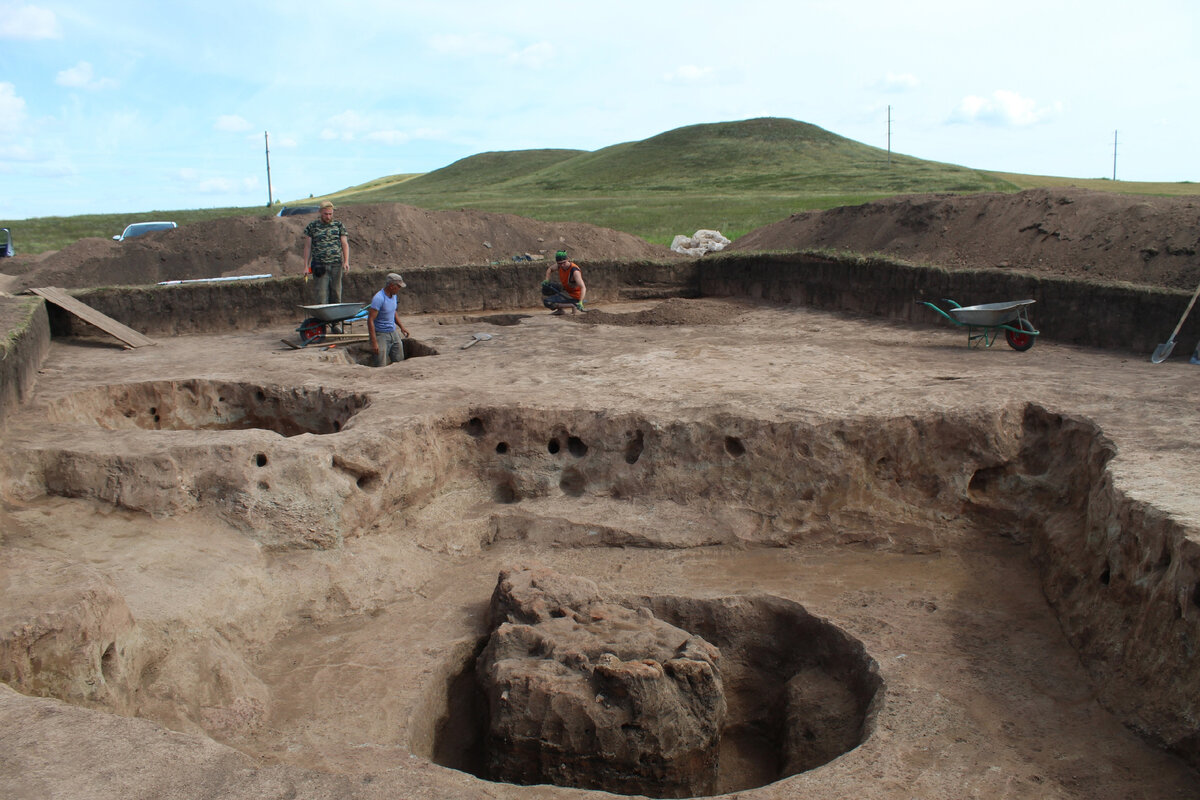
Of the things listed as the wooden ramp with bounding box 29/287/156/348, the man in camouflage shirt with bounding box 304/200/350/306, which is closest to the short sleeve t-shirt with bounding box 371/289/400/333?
the man in camouflage shirt with bounding box 304/200/350/306

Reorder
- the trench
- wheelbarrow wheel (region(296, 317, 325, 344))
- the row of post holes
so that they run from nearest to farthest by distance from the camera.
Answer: the trench < the row of post holes < wheelbarrow wheel (region(296, 317, 325, 344))

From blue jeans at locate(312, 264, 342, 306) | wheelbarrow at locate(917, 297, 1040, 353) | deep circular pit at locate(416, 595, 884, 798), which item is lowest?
deep circular pit at locate(416, 595, 884, 798)

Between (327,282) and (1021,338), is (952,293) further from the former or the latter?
(327,282)

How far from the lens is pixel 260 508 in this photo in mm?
6305

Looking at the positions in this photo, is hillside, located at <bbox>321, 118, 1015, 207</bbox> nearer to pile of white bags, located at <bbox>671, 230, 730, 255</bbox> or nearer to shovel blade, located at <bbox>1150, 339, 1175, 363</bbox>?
pile of white bags, located at <bbox>671, 230, 730, 255</bbox>

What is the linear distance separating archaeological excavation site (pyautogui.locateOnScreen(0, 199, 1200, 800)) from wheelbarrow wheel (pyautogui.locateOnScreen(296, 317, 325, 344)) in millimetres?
1446

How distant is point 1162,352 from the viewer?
877 cm

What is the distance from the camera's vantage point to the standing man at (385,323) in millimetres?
9875

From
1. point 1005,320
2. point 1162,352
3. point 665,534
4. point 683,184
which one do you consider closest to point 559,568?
point 665,534

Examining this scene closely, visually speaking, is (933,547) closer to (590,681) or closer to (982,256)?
(590,681)

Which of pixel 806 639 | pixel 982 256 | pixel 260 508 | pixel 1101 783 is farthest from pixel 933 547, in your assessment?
pixel 982 256

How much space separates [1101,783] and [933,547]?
2.82m

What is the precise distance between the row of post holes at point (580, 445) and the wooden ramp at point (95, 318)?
19.3 feet

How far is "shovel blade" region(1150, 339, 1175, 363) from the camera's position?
873cm
